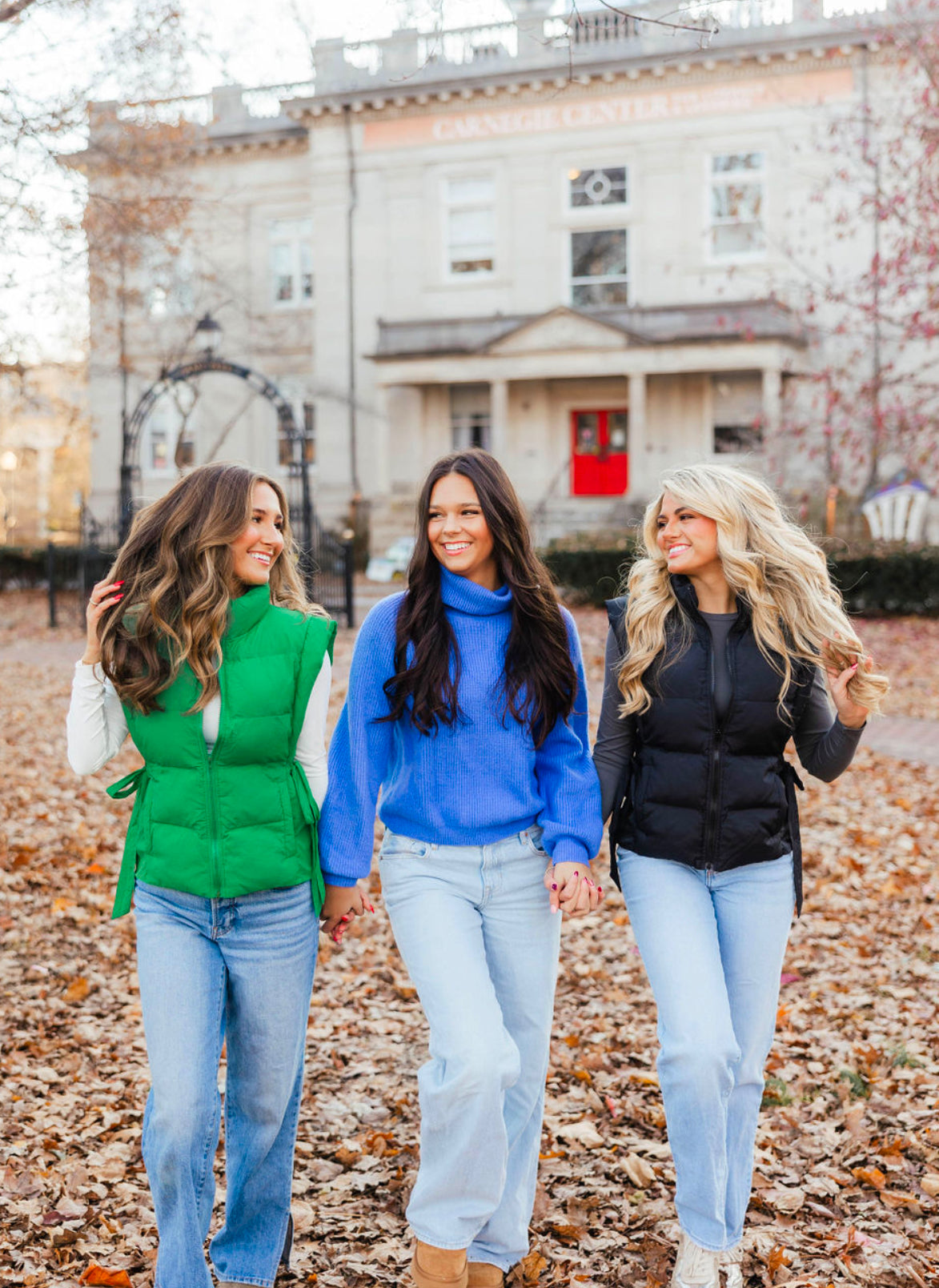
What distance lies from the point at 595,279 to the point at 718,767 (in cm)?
2506

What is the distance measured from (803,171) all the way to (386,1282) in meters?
24.8

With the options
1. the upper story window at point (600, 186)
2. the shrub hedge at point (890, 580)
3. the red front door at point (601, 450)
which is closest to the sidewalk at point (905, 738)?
the shrub hedge at point (890, 580)

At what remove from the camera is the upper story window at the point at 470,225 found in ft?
89.8

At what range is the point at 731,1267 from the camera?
3.19 meters

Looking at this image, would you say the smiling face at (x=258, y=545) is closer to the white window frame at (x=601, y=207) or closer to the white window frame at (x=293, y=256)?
the white window frame at (x=601, y=207)

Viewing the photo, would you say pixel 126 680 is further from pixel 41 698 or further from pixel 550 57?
pixel 550 57

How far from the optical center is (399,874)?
318cm

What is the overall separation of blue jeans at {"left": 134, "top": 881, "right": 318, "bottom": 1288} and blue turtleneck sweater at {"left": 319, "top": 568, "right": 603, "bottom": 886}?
268 millimetres

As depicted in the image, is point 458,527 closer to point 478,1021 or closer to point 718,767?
point 718,767

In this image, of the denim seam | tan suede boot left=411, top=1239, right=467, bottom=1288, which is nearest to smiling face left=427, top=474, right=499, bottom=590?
the denim seam

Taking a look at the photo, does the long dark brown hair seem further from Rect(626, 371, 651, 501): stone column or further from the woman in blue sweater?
Rect(626, 371, 651, 501): stone column

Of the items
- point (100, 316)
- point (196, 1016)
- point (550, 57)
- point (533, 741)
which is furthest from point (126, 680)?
point (550, 57)

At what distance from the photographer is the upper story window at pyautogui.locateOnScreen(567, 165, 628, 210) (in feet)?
86.7

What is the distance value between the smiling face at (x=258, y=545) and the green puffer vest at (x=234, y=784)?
0.30 feet
